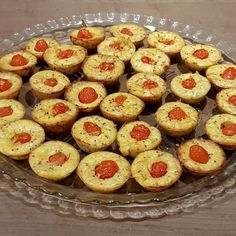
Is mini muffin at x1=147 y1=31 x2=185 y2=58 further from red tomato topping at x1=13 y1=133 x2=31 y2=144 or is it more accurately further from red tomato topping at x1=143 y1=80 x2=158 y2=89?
red tomato topping at x1=13 y1=133 x2=31 y2=144

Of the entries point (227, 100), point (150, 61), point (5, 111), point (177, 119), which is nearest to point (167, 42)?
point (150, 61)

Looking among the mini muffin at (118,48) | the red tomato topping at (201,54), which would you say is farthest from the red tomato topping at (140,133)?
the red tomato topping at (201,54)

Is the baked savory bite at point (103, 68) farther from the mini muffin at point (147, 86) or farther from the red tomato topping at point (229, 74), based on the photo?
the red tomato topping at point (229, 74)

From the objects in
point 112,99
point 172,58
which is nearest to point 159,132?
point 112,99

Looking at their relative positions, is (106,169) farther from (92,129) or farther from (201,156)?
(201,156)

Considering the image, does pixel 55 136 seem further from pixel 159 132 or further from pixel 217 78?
pixel 217 78

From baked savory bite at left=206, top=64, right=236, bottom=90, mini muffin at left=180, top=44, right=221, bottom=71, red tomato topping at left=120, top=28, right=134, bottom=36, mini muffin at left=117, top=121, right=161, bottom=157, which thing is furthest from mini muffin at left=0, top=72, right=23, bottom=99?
baked savory bite at left=206, top=64, right=236, bottom=90
